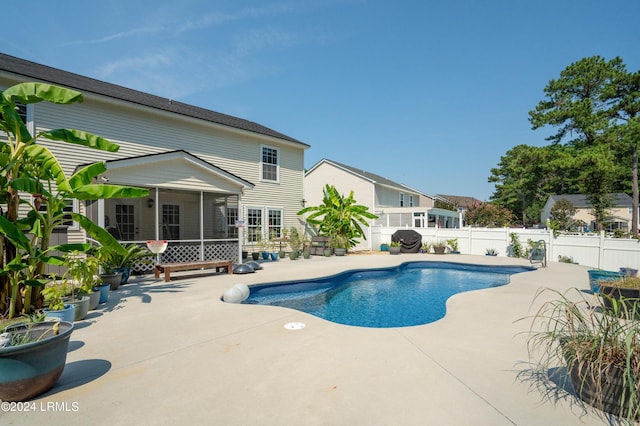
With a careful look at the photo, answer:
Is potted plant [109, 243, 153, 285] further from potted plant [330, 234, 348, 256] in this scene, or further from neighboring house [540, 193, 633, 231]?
neighboring house [540, 193, 633, 231]

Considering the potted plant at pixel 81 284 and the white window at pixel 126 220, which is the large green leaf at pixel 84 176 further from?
the white window at pixel 126 220

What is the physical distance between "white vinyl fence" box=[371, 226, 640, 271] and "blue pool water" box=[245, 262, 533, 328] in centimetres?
298

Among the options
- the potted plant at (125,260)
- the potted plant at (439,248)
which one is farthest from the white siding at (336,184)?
the potted plant at (125,260)

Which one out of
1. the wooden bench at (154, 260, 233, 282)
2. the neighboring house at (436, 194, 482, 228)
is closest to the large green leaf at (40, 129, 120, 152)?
the wooden bench at (154, 260, 233, 282)

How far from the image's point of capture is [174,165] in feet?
33.1

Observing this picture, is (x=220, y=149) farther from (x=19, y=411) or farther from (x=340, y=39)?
(x=19, y=411)

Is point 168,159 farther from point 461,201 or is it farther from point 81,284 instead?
point 461,201

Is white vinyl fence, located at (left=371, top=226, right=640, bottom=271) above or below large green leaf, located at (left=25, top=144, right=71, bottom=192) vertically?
below

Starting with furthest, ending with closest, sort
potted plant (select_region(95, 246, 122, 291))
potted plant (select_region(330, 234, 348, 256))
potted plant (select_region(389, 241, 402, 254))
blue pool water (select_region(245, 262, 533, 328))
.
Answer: potted plant (select_region(389, 241, 402, 254)), potted plant (select_region(330, 234, 348, 256)), potted plant (select_region(95, 246, 122, 291)), blue pool water (select_region(245, 262, 533, 328))

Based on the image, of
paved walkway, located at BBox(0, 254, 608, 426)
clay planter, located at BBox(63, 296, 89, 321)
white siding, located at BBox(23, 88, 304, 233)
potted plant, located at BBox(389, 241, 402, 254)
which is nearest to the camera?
paved walkway, located at BBox(0, 254, 608, 426)

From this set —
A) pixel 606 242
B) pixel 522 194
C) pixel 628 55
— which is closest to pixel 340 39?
pixel 606 242

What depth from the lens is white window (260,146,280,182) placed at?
51.3 feet

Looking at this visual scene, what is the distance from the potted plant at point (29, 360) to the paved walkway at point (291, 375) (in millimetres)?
162

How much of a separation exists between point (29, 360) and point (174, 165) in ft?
27.2
